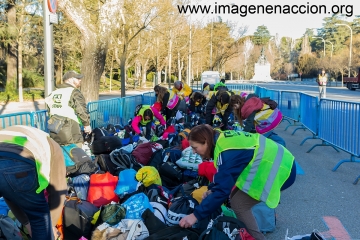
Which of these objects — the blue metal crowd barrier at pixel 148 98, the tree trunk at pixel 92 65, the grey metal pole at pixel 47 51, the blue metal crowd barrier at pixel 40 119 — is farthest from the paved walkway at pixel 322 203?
the blue metal crowd barrier at pixel 148 98

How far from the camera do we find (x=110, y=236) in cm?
384

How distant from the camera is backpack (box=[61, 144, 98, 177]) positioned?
17.4 feet

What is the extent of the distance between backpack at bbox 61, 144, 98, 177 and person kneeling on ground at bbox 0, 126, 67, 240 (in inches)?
83.3

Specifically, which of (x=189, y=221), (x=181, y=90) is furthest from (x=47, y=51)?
(x=181, y=90)

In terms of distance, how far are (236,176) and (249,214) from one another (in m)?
0.52

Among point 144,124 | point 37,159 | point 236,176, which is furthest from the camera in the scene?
point 144,124

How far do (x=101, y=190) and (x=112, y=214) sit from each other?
36.0 inches

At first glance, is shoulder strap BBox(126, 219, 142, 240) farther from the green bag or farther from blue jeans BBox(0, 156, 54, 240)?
blue jeans BBox(0, 156, 54, 240)

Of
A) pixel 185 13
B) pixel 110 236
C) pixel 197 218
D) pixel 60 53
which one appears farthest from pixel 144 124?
pixel 60 53

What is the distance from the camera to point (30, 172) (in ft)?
9.18

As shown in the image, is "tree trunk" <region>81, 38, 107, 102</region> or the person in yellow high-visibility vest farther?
the person in yellow high-visibility vest

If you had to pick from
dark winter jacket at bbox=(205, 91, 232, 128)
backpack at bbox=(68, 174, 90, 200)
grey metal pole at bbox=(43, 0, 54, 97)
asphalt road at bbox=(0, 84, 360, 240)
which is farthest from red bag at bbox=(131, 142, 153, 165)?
dark winter jacket at bbox=(205, 91, 232, 128)

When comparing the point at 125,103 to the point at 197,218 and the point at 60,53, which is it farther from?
the point at 60,53

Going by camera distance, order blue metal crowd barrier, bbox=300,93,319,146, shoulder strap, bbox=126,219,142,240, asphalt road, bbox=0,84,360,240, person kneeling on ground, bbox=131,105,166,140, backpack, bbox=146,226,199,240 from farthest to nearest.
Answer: blue metal crowd barrier, bbox=300,93,319,146 < person kneeling on ground, bbox=131,105,166,140 < asphalt road, bbox=0,84,360,240 < shoulder strap, bbox=126,219,142,240 < backpack, bbox=146,226,199,240
